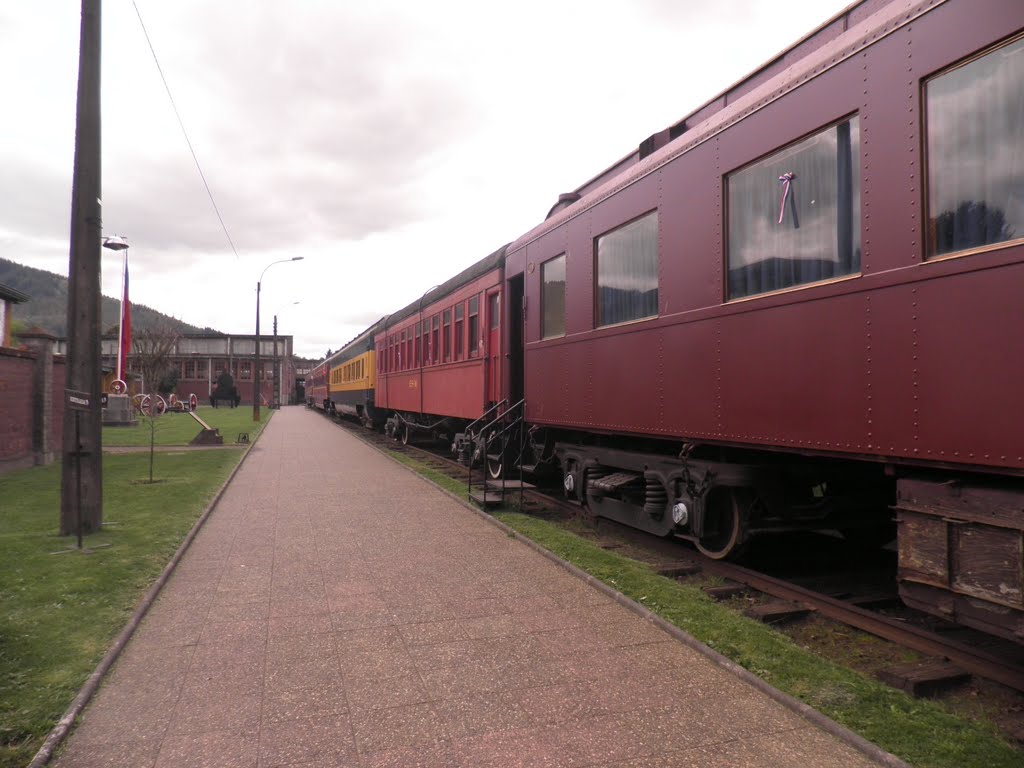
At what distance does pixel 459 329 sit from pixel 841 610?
8432 millimetres

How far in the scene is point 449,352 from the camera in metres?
12.8

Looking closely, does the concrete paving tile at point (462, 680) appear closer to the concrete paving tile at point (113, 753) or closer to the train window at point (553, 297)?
the concrete paving tile at point (113, 753)

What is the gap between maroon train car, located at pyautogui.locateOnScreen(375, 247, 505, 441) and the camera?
1038 cm

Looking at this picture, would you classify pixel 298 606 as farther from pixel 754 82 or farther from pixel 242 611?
pixel 754 82

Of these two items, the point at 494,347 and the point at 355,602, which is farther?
the point at 494,347

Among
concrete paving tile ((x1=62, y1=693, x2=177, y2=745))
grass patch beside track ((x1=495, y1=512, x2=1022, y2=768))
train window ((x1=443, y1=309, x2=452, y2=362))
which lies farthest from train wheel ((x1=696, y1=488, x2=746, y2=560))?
train window ((x1=443, y1=309, x2=452, y2=362))

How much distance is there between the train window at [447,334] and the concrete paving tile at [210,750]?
980 cm

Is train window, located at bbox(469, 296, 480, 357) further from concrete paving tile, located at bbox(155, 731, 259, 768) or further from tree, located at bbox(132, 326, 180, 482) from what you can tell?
tree, located at bbox(132, 326, 180, 482)

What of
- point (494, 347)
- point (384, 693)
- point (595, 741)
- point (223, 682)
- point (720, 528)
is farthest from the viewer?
point (494, 347)

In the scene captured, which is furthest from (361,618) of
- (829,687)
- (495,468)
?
(495,468)

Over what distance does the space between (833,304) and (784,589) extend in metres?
2.11

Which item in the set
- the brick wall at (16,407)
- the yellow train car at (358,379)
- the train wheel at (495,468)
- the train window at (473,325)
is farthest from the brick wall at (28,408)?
the yellow train car at (358,379)

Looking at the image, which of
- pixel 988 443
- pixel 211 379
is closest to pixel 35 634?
pixel 988 443

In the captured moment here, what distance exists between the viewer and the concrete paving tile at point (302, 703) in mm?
3281
